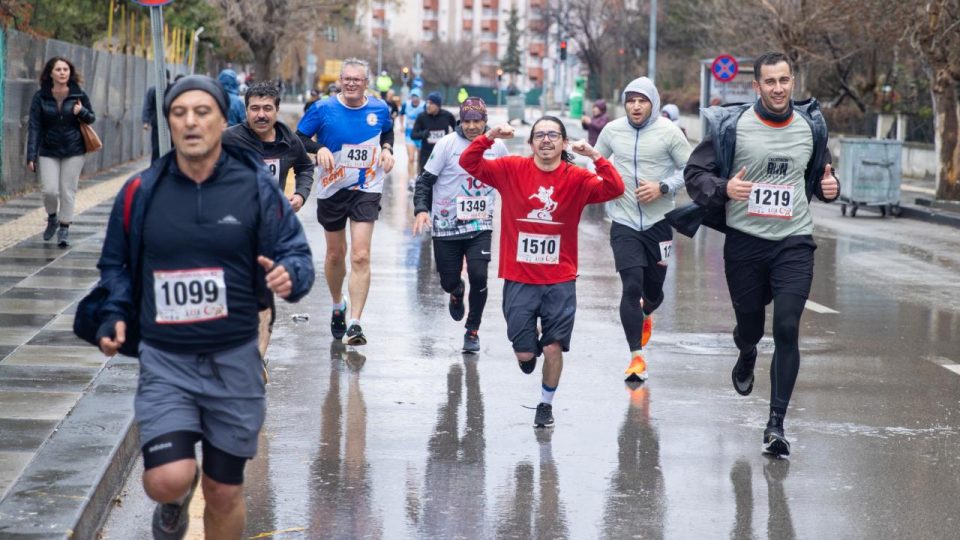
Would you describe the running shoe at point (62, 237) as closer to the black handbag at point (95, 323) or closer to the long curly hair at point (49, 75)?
the long curly hair at point (49, 75)

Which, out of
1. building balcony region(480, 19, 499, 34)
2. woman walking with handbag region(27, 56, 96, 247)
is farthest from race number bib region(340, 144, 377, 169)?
building balcony region(480, 19, 499, 34)

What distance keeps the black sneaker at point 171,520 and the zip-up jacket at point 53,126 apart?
9.88m

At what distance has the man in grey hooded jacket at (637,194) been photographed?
9422 millimetres

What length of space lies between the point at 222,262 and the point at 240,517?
0.85m

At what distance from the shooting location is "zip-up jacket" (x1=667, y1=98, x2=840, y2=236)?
7578 mm

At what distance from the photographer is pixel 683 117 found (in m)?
56.6

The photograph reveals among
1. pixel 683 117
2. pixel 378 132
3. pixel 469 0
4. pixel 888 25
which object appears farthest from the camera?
pixel 469 0

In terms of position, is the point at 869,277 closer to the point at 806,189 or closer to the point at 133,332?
the point at 806,189

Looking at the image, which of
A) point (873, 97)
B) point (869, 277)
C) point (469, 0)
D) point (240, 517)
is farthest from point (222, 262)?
point (469, 0)

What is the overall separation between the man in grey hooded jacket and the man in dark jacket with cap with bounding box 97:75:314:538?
4750 mm

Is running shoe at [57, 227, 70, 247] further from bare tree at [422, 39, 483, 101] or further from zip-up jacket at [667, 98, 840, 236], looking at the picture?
bare tree at [422, 39, 483, 101]

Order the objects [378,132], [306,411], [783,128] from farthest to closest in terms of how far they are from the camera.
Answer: [378,132] < [306,411] < [783,128]

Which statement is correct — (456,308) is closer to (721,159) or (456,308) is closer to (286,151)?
(286,151)

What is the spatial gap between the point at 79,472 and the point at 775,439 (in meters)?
3.31
